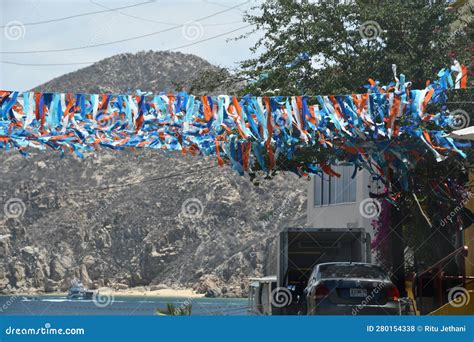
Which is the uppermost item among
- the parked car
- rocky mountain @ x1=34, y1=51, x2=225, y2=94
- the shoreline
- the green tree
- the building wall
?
rocky mountain @ x1=34, y1=51, x2=225, y2=94

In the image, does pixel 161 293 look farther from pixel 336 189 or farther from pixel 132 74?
pixel 336 189

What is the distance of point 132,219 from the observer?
138 metres

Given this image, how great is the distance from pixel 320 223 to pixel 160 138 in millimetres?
23958

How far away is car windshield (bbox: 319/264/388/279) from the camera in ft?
58.4

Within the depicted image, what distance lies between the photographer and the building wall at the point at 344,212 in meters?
36.3

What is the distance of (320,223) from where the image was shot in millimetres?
40781

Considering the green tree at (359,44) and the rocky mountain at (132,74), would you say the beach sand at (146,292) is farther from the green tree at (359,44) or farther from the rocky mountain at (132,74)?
the green tree at (359,44)

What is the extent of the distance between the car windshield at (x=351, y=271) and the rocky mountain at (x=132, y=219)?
4459 inches

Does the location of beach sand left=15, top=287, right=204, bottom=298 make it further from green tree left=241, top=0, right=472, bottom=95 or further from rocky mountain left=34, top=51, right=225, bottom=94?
green tree left=241, top=0, right=472, bottom=95

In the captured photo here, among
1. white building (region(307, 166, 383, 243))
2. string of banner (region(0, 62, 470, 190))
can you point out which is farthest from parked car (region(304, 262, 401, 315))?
white building (region(307, 166, 383, 243))

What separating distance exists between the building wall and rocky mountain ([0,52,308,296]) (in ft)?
294

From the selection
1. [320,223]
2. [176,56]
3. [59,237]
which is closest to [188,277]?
[59,237]

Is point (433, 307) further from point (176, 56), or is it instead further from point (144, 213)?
point (176, 56)

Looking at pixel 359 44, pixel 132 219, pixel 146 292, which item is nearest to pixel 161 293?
pixel 146 292
